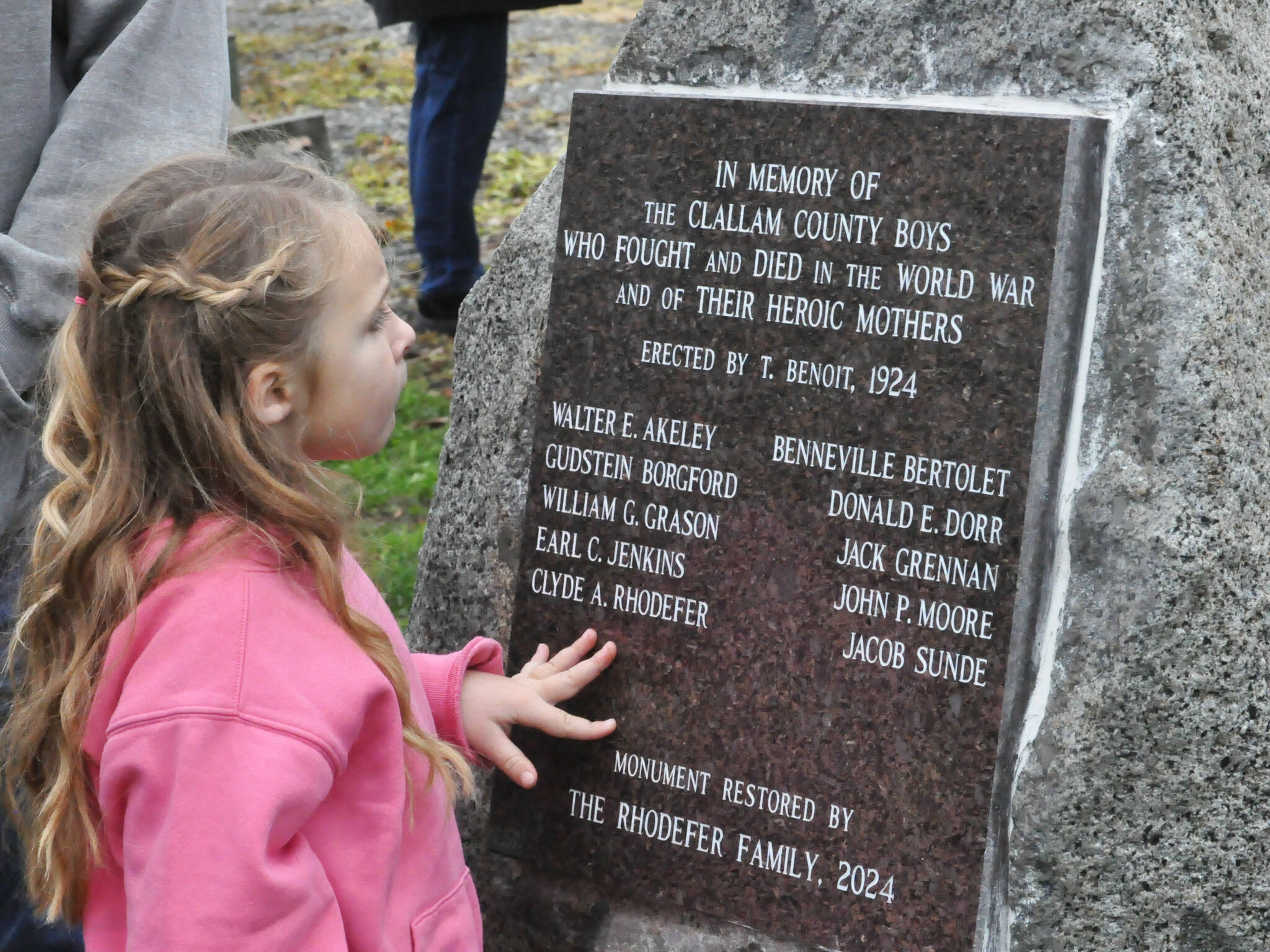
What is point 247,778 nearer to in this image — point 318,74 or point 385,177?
point 385,177

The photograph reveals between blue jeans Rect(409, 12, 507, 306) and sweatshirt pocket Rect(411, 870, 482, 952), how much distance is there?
3.09 meters

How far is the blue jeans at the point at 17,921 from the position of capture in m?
1.86

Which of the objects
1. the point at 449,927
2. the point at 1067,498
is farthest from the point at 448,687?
the point at 1067,498

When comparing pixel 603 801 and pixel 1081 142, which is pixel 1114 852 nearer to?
pixel 603 801

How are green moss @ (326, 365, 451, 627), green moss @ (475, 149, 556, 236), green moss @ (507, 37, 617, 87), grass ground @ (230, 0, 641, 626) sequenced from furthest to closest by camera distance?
green moss @ (507, 37, 617, 87)
green moss @ (475, 149, 556, 236)
grass ground @ (230, 0, 641, 626)
green moss @ (326, 365, 451, 627)

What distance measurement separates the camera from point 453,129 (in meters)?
4.36

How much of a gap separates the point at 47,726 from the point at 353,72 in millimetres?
8139

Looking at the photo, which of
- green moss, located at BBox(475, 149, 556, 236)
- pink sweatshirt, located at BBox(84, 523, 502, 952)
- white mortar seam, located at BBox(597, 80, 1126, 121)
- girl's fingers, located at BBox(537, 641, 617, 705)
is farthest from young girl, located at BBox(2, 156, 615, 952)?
green moss, located at BBox(475, 149, 556, 236)

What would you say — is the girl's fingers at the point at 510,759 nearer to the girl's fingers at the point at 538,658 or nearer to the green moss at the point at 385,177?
Answer: the girl's fingers at the point at 538,658

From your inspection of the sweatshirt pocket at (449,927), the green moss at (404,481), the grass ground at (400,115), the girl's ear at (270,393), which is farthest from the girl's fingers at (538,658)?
the grass ground at (400,115)

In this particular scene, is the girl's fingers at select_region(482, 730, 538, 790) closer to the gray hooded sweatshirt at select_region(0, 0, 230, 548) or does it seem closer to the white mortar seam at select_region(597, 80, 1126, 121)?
the gray hooded sweatshirt at select_region(0, 0, 230, 548)

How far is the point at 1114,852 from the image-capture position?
69.2 inches

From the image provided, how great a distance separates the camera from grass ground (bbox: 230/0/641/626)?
419 centimetres

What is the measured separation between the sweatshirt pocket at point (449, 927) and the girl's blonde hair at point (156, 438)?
0.96 feet
